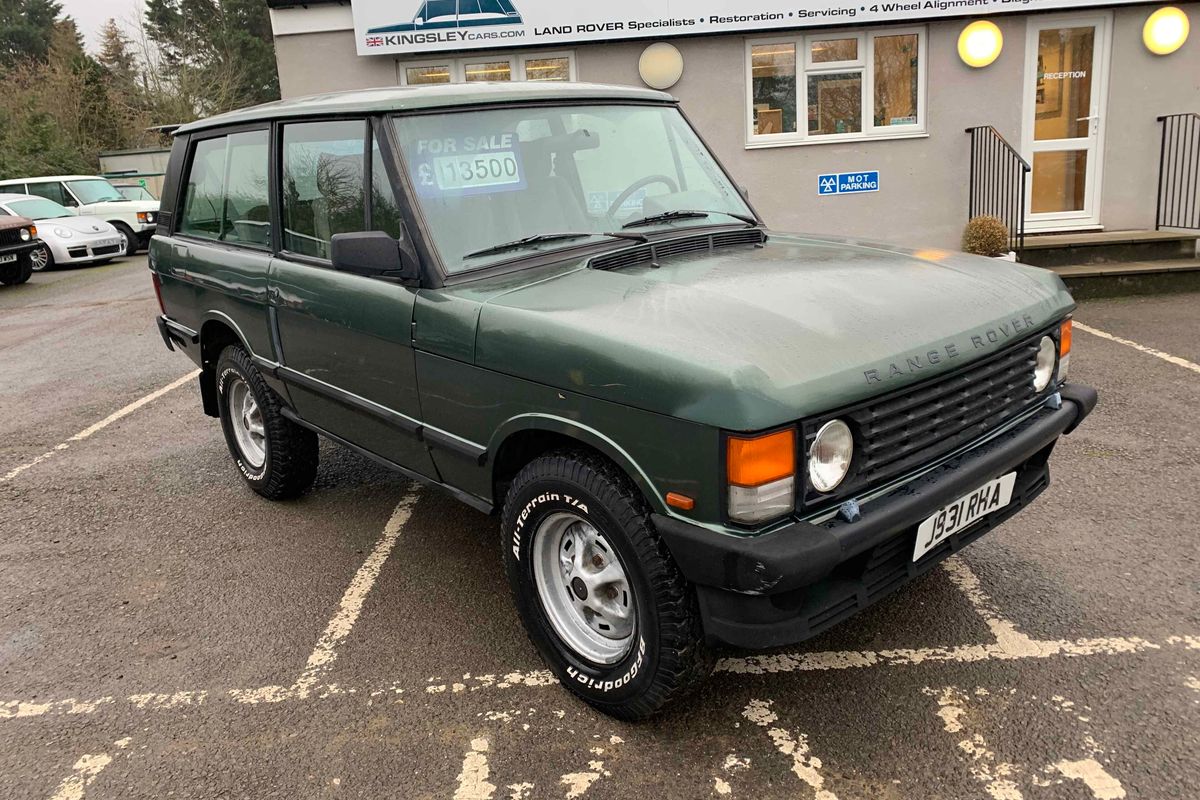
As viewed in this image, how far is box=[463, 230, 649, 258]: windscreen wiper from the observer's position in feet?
10.2

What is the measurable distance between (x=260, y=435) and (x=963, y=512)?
3.58 m

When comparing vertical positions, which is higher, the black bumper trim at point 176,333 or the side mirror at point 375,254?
the side mirror at point 375,254

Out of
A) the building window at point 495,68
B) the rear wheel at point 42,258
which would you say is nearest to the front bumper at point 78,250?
the rear wheel at point 42,258

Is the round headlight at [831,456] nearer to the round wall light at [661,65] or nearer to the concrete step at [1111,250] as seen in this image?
the concrete step at [1111,250]

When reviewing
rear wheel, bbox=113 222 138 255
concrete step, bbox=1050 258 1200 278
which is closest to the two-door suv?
concrete step, bbox=1050 258 1200 278

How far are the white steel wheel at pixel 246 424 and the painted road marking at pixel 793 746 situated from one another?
2983 millimetres

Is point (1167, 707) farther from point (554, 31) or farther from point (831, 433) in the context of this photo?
point (554, 31)

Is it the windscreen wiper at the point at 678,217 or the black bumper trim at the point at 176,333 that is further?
the black bumper trim at the point at 176,333

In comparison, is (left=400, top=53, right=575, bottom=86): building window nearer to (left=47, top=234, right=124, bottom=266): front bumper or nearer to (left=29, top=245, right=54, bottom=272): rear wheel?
(left=47, top=234, right=124, bottom=266): front bumper

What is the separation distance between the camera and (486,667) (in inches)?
123

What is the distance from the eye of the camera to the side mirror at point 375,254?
117 inches

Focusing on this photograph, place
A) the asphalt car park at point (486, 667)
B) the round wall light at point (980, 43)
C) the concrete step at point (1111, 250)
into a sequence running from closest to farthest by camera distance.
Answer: the asphalt car park at point (486, 667) < the concrete step at point (1111, 250) < the round wall light at point (980, 43)

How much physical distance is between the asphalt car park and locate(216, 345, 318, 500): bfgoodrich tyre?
17cm

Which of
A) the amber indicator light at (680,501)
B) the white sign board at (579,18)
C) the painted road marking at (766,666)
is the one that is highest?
the white sign board at (579,18)
